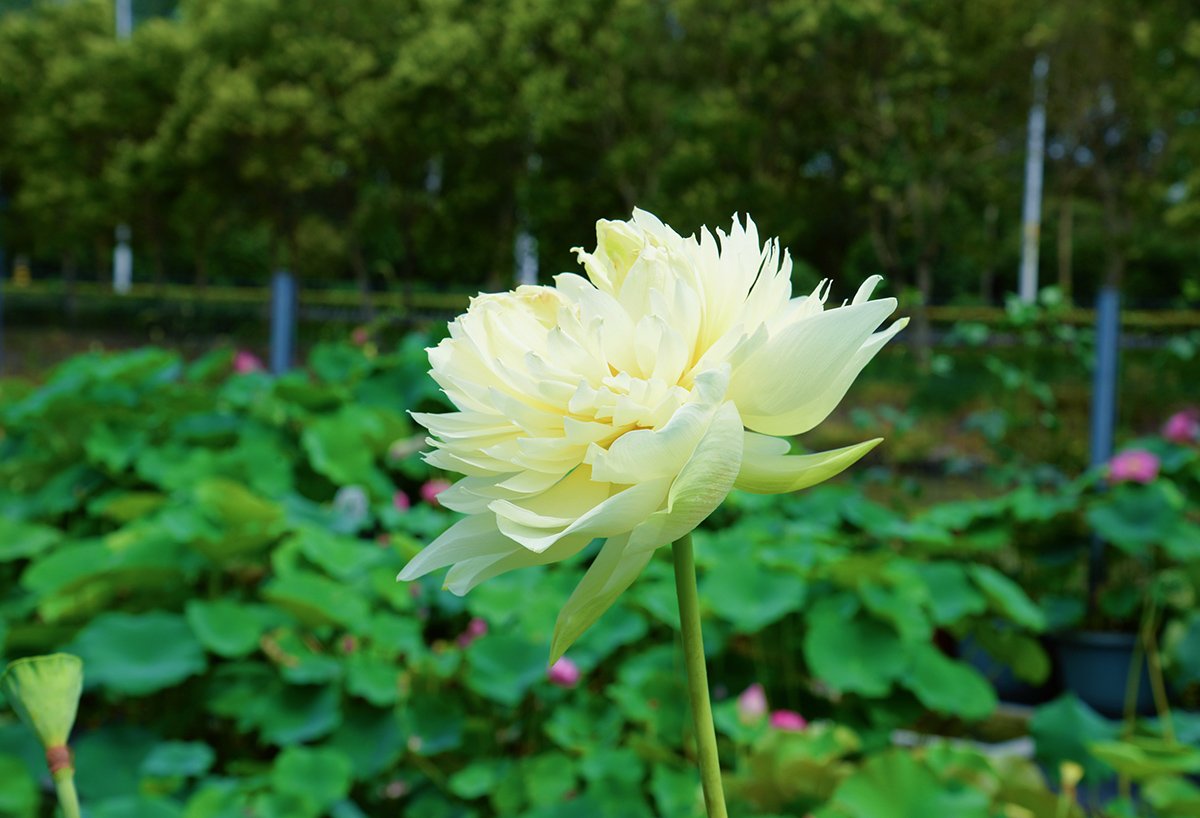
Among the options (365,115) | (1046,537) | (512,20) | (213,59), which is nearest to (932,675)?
(1046,537)

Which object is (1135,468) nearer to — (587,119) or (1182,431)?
(1182,431)

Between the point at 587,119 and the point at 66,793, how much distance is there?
10864mm

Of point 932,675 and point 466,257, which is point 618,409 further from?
point 466,257

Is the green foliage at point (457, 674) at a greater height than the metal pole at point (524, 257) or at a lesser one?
lesser

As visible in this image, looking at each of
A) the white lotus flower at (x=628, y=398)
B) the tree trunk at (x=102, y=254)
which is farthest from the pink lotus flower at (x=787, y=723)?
the tree trunk at (x=102, y=254)

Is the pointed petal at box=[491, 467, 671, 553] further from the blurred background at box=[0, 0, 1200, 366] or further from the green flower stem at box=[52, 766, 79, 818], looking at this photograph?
the blurred background at box=[0, 0, 1200, 366]

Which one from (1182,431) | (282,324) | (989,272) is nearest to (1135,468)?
(1182,431)

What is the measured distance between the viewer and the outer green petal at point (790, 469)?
0.23 m

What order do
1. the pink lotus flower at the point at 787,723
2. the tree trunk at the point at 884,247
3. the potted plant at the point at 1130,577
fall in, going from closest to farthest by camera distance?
1. the pink lotus flower at the point at 787,723
2. the potted plant at the point at 1130,577
3. the tree trunk at the point at 884,247

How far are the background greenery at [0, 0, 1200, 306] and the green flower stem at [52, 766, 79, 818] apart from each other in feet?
26.4

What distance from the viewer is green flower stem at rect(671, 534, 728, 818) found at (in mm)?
201

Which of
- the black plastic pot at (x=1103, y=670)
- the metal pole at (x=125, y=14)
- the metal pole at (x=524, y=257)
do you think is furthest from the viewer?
the metal pole at (x=125, y=14)

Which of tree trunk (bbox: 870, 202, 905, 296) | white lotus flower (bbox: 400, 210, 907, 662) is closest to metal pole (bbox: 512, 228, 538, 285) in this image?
tree trunk (bbox: 870, 202, 905, 296)

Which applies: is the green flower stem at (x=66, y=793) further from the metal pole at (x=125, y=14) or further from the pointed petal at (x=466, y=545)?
the metal pole at (x=125, y=14)
